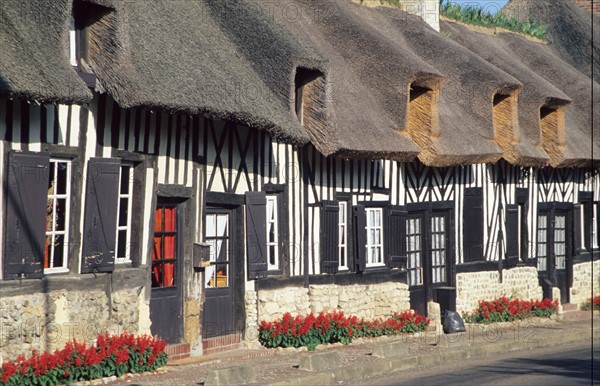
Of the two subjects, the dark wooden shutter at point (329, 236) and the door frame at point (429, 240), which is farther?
the door frame at point (429, 240)

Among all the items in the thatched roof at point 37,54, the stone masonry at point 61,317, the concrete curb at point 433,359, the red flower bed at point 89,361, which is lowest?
the concrete curb at point 433,359

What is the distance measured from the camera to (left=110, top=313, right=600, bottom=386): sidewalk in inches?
512

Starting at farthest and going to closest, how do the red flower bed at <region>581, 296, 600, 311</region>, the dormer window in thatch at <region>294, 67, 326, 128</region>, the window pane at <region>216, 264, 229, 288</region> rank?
1. the red flower bed at <region>581, 296, 600, 311</region>
2. the dormer window in thatch at <region>294, 67, 326, 128</region>
3. the window pane at <region>216, 264, 229, 288</region>

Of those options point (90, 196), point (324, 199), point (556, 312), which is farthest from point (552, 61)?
point (90, 196)

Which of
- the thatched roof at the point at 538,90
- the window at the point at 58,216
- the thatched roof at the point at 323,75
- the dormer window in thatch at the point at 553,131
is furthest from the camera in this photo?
the dormer window in thatch at the point at 553,131

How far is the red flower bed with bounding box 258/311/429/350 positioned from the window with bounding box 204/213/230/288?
3.21 ft

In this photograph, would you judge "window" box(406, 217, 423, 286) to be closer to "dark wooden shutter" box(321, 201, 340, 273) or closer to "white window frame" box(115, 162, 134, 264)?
"dark wooden shutter" box(321, 201, 340, 273)

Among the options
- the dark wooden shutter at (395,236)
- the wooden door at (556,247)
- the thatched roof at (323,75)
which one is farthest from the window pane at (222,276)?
the wooden door at (556,247)

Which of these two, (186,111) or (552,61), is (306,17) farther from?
(552,61)

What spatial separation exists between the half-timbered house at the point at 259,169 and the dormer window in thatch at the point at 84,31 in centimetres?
2

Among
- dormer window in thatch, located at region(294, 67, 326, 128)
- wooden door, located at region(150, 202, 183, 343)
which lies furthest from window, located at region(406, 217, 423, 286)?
wooden door, located at region(150, 202, 183, 343)

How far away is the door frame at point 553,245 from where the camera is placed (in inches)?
1007

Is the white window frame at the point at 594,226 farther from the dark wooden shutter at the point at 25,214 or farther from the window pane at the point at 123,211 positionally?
the dark wooden shutter at the point at 25,214

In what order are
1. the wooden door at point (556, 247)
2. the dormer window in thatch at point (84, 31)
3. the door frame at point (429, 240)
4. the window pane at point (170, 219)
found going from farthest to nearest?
the wooden door at point (556, 247) < the door frame at point (429, 240) < the window pane at point (170, 219) < the dormer window in thatch at point (84, 31)
